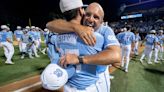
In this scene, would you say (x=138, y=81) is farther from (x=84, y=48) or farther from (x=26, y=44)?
(x=26, y=44)

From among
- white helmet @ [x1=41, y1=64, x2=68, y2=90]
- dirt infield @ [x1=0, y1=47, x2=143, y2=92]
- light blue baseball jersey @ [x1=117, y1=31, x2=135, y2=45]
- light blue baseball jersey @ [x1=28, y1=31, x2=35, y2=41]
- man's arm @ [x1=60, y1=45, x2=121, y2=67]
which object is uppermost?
light blue baseball jersey @ [x1=28, y1=31, x2=35, y2=41]

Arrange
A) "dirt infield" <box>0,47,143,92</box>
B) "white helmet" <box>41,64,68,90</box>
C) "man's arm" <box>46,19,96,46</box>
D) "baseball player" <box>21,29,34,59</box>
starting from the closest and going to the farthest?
1. "white helmet" <box>41,64,68,90</box>
2. "man's arm" <box>46,19,96,46</box>
3. "dirt infield" <box>0,47,143,92</box>
4. "baseball player" <box>21,29,34,59</box>

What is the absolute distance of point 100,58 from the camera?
198 centimetres

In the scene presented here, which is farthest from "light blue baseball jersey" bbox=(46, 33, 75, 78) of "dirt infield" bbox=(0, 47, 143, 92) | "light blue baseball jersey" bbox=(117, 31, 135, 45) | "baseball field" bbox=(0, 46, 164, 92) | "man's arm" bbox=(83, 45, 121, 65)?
"light blue baseball jersey" bbox=(117, 31, 135, 45)

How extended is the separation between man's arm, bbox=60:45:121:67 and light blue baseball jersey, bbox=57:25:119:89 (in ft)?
0.34

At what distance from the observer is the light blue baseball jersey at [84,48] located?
7.01 ft

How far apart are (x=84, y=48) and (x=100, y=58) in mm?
258

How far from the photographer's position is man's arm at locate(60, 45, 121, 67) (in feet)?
Answer: 6.48

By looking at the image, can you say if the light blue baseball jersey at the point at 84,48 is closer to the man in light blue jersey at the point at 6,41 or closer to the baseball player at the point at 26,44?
the man in light blue jersey at the point at 6,41

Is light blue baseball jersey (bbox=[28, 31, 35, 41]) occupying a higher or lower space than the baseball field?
higher

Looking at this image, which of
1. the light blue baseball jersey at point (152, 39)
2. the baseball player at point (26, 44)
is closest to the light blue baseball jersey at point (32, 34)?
the baseball player at point (26, 44)

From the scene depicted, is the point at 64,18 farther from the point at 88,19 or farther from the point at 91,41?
the point at 91,41

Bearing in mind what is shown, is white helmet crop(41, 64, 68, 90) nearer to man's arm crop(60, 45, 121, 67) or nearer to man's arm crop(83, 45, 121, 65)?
man's arm crop(60, 45, 121, 67)

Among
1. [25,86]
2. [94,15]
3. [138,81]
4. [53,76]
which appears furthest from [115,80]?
[53,76]
